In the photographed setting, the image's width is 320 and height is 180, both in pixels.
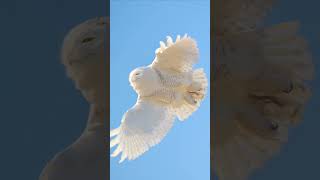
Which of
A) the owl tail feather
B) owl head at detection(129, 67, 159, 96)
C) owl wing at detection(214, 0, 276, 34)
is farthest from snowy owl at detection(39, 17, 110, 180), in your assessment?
owl wing at detection(214, 0, 276, 34)

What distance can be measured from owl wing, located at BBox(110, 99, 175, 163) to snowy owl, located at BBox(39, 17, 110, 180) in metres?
0.05

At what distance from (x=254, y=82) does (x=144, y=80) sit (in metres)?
0.36

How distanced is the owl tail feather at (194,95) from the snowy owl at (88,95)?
9.8 inches

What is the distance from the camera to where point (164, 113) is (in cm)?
225

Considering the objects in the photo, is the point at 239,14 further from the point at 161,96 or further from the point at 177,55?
the point at 161,96

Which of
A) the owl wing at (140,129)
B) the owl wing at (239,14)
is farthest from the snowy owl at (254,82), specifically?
the owl wing at (140,129)

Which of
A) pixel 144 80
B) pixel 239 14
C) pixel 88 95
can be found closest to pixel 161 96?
pixel 144 80

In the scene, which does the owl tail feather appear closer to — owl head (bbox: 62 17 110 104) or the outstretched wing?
the outstretched wing

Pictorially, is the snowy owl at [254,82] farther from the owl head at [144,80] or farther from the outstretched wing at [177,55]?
the owl head at [144,80]

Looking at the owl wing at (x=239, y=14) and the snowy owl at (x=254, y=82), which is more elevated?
the owl wing at (x=239, y=14)

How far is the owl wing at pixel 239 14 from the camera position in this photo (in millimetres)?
2234

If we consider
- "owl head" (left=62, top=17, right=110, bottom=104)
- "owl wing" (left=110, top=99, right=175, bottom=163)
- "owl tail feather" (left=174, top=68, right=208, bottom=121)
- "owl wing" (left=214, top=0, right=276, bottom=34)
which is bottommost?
"owl wing" (left=110, top=99, right=175, bottom=163)

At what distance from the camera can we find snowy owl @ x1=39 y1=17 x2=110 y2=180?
2.12m

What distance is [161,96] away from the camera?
223 cm
